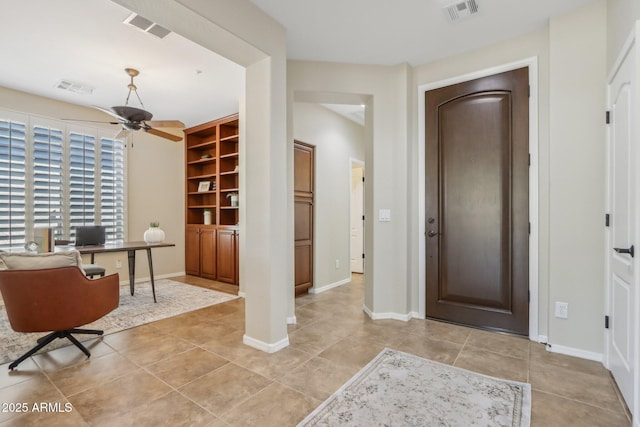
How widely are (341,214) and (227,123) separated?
2.53 meters

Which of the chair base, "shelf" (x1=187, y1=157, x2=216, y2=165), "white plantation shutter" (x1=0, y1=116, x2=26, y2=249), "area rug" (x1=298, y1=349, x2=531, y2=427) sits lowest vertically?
"area rug" (x1=298, y1=349, x2=531, y2=427)

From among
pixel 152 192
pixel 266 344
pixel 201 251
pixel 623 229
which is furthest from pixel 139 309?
pixel 623 229

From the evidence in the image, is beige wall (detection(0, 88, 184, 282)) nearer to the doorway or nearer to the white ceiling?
the white ceiling

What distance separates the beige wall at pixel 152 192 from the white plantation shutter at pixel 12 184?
0.59 meters

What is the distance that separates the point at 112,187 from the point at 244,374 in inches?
171

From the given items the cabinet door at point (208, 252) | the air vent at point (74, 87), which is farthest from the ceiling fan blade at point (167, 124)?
the cabinet door at point (208, 252)

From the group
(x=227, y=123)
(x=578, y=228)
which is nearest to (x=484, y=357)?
(x=578, y=228)

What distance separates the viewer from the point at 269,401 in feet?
6.27

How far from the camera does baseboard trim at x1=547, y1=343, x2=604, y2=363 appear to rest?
7.91ft

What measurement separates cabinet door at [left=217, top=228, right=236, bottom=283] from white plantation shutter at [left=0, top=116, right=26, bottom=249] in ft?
8.54

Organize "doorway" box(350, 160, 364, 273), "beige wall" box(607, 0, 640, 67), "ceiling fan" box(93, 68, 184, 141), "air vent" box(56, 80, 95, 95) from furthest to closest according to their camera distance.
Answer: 1. "doorway" box(350, 160, 364, 273)
2. "air vent" box(56, 80, 95, 95)
3. "ceiling fan" box(93, 68, 184, 141)
4. "beige wall" box(607, 0, 640, 67)

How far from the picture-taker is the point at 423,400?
75.4 inches

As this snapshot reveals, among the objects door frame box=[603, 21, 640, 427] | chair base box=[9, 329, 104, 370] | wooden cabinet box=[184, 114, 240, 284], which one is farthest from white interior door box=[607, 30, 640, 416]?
wooden cabinet box=[184, 114, 240, 284]

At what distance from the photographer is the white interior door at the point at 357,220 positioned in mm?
6211
